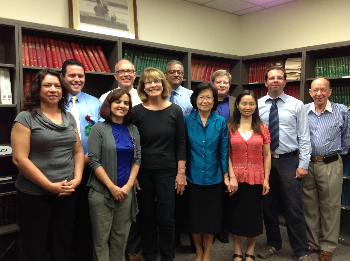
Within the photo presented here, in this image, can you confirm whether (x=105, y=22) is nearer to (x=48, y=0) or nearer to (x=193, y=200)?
(x=48, y=0)

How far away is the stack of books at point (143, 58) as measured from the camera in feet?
10.7

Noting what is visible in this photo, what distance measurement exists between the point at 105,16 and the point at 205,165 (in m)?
2.20

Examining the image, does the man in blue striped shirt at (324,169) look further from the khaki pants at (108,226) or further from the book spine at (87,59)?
the book spine at (87,59)

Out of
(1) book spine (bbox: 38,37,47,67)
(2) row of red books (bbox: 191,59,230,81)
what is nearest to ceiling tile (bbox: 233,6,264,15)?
(2) row of red books (bbox: 191,59,230,81)

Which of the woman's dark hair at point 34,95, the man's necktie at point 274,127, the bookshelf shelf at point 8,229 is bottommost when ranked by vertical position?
the bookshelf shelf at point 8,229

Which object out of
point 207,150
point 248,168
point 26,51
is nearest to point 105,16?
point 26,51

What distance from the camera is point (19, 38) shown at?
2.44 meters

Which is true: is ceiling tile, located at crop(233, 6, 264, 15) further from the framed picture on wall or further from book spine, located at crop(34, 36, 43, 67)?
book spine, located at crop(34, 36, 43, 67)

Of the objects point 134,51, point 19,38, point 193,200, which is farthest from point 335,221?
point 19,38

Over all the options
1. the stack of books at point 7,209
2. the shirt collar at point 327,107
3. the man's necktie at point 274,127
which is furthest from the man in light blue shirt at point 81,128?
the shirt collar at point 327,107

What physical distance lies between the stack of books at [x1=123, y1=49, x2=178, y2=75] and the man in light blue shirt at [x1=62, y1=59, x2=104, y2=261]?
101cm

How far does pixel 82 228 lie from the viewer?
233 cm

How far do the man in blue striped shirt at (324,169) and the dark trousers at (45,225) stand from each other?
2191 mm

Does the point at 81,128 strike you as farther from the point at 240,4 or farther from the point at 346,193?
the point at 240,4
